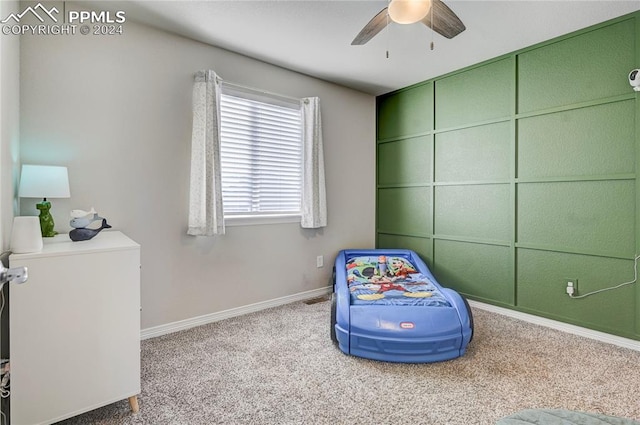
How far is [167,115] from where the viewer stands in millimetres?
2689

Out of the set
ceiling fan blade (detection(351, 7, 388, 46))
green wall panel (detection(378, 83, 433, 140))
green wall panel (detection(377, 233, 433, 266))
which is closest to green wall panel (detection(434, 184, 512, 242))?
green wall panel (detection(377, 233, 433, 266))

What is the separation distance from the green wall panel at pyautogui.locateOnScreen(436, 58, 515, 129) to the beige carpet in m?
2.07

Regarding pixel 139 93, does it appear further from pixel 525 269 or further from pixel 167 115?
pixel 525 269

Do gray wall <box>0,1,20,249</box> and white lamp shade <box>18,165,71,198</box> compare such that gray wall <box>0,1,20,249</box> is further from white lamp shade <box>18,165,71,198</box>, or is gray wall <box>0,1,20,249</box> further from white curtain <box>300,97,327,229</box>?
white curtain <box>300,97,327,229</box>

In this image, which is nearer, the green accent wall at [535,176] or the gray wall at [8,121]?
the gray wall at [8,121]

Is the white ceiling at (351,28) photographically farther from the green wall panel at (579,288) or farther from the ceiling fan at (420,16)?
the green wall panel at (579,288)

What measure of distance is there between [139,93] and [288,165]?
1484 millimetres

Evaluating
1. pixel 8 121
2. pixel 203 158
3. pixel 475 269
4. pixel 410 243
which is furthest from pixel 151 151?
pixel 475 269

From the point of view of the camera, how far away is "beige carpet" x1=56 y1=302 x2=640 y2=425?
169 centimetres

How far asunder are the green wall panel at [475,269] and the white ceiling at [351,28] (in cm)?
189

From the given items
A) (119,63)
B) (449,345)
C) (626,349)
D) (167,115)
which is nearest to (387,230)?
(449,345)

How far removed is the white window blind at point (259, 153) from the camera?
9.98 ft

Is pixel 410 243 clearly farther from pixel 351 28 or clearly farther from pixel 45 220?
pixel 45 220

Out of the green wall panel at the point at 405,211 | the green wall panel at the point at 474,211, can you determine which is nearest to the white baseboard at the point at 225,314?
the green wall panel at the point at 405,211
